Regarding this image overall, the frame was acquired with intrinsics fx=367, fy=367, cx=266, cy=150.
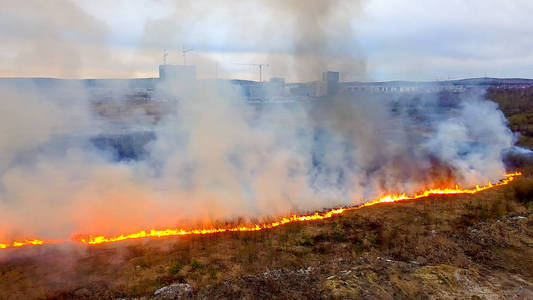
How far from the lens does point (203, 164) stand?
18266 millimetres

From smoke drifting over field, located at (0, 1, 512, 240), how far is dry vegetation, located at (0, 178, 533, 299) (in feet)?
7.95

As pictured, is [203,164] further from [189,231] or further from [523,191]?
[523,191]

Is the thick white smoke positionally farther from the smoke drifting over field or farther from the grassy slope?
the grassy slope

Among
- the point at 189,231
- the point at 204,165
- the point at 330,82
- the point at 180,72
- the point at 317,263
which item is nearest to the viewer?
the point at 317,263

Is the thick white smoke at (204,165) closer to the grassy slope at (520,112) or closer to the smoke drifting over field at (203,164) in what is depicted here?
the smoke drifting over field at (203,164)

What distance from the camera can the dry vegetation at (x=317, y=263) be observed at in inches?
391

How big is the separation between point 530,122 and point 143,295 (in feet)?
161

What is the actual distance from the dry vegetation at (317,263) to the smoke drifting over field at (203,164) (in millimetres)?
2423

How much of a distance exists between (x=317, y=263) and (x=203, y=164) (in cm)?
846

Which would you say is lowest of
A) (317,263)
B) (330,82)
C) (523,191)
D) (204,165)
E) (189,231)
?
(317,263)

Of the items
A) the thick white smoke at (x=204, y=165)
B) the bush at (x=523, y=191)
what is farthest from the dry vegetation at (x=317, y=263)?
the bush at (x=523, y=191)

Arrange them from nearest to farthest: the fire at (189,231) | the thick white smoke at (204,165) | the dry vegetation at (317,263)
→ the dry vegetation at (317,263) → the fire at (189,231) → the thick white smoke at (204,165)

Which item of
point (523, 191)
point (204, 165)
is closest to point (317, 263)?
point (204, 165)

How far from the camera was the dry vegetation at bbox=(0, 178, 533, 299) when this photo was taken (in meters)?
9.94
